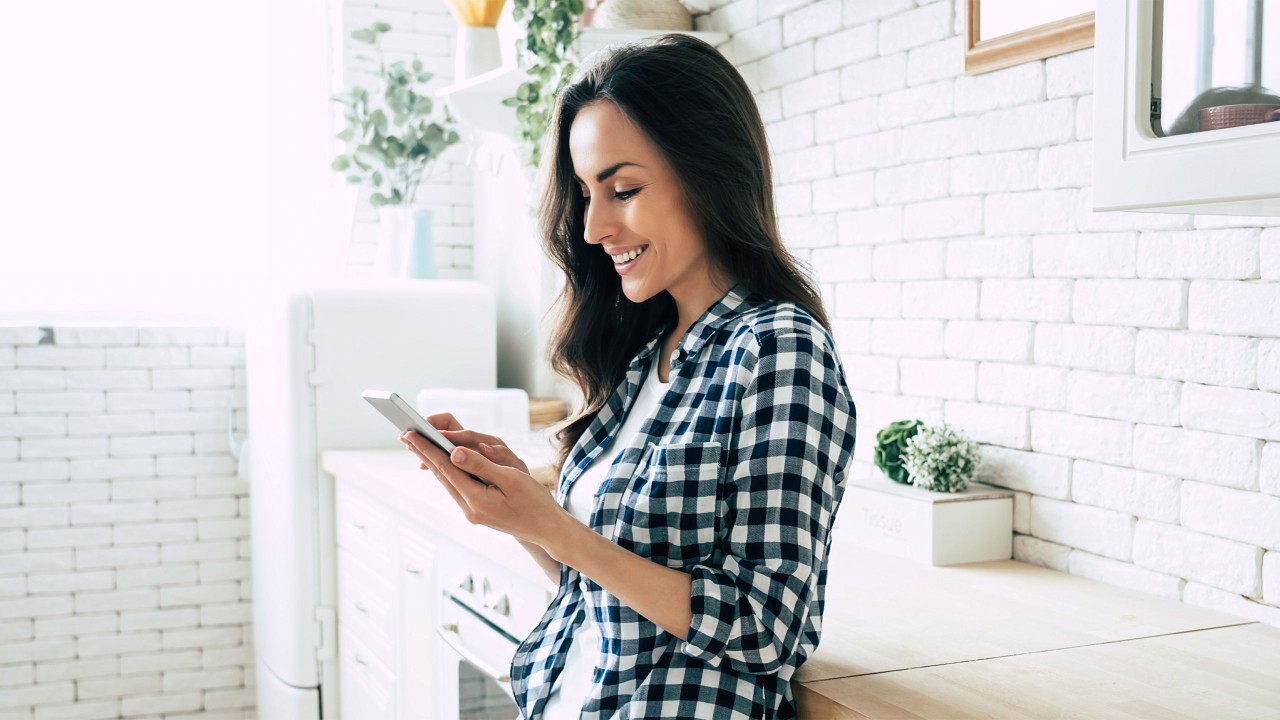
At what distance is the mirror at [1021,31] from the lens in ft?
5.73

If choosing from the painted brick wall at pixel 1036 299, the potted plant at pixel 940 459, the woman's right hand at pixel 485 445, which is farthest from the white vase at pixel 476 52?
the woman's right hand at pixel 485 445

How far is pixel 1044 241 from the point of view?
1.83 m

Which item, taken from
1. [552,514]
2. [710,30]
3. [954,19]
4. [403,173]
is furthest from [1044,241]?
[403,173]

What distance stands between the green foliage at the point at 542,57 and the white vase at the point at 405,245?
78cm

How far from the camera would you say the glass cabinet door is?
1010 mm

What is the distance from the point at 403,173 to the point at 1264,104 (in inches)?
116

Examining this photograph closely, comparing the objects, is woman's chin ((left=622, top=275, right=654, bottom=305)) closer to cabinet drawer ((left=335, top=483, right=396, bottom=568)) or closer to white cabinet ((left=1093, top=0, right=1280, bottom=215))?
white cabinet ((left=1093, top=0, right=1280, bottom=215))

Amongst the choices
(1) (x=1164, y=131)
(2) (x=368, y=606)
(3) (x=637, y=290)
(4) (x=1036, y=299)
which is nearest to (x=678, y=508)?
(3) (x=637, y=290)

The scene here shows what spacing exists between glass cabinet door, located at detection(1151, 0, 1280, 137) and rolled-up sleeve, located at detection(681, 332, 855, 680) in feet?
1.42

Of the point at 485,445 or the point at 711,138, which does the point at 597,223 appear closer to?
the point at 711,138

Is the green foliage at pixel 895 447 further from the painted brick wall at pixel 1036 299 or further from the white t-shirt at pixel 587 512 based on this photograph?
the white t-shirt at pixel 587 512

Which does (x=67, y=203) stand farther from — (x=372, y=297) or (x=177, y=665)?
(x=177, y=665)

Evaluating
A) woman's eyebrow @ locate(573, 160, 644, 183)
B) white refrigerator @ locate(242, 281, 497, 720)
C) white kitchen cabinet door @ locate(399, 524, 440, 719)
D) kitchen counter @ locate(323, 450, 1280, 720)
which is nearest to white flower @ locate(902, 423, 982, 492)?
kitchen counter @ locate(323, 450, 1280, 720)

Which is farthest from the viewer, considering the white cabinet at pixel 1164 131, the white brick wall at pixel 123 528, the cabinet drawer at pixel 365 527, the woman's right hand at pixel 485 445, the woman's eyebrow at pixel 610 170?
the white brick wall at pixel 123 528
